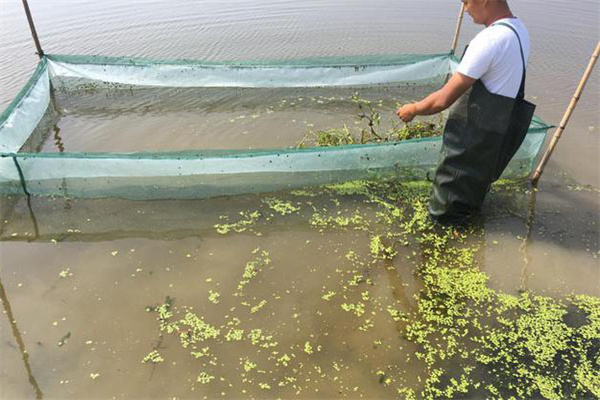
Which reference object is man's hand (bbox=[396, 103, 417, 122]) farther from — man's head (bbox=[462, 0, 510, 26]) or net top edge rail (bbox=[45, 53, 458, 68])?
net top edge rail (bbox=[45, 53, 458, 68])

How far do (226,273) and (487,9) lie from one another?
2.33m

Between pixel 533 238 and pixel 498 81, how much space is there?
1.32m

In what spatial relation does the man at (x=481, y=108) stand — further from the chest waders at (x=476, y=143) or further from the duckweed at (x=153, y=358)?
the duckweed at (x=153, y=358)

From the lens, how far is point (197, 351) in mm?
2512

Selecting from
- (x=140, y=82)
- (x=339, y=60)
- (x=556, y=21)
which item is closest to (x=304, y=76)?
(x=339, y=60)

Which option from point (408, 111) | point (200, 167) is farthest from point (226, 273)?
point (408, 111)

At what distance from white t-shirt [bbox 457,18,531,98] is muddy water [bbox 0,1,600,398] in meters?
1.19

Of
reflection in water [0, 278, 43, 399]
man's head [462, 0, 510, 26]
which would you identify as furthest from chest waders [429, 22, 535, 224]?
reflection in water [0, 278, 43, 399]

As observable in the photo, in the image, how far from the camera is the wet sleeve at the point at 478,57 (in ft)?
8.20

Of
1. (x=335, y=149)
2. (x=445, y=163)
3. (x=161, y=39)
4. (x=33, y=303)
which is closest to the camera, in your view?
(x=33, y=303)

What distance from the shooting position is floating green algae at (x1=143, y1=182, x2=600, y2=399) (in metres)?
2.34

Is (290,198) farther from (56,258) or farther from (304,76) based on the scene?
(304,76)

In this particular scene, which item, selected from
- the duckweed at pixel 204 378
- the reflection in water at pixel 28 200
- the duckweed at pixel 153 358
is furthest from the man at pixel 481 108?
the reflection in water at pixel 28 200

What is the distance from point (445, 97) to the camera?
2682 millimetres
